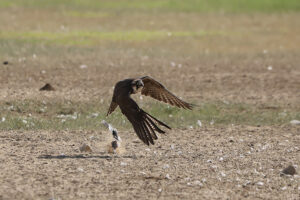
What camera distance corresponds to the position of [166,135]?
10.2 metres

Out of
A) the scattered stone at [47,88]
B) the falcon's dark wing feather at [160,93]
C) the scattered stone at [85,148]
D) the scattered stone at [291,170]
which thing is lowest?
the scattered stone at [47,88]

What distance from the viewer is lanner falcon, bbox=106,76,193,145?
7895 millimetres

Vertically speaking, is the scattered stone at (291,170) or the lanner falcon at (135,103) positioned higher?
the lanner falcon at (135,103)

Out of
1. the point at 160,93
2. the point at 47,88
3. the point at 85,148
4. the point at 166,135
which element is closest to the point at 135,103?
the point at 85,148

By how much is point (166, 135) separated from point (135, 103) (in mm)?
2359

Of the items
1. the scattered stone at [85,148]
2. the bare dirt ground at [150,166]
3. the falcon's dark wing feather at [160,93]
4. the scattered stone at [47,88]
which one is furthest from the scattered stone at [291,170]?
the scattered stone at [47,88]

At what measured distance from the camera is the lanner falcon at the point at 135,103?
7895 mm

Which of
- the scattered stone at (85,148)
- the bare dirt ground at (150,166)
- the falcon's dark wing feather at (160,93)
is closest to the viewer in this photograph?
the bare dirt ground at (150,166)

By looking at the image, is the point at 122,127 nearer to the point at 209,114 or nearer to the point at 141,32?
the point at 209,114

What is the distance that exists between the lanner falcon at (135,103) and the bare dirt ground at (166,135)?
→ 1.29 ft

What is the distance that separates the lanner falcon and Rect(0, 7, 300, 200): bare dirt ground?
393 millimetres

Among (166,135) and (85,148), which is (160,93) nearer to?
(166,135)

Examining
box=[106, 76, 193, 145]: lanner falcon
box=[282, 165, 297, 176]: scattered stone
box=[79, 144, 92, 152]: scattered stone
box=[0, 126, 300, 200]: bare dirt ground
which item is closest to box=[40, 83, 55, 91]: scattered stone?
box=[0, 126, 300, 200]: bare dirt ground

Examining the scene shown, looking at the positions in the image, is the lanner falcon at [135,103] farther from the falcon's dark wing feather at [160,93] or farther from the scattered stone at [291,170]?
the scattered stone at [291,170]
